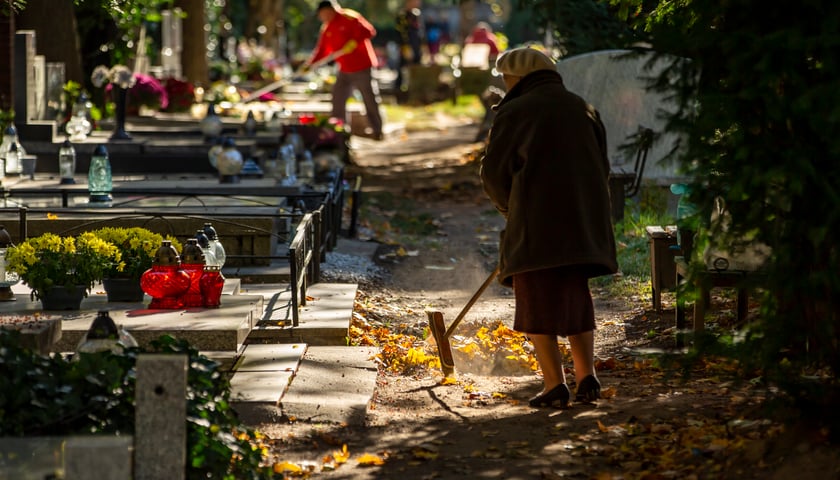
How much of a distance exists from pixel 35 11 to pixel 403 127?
447 inches

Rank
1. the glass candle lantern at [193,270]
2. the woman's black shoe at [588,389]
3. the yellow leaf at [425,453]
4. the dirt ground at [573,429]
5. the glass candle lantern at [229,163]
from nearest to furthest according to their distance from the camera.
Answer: the dirt ground at [573,429]
the yellow leaf at [425,453]
the woman's black shoe at [588,389]
the glass candle lantern at [193,270]
the glass candle lantern at [229,163]

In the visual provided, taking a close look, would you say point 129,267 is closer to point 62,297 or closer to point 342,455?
point 62,297

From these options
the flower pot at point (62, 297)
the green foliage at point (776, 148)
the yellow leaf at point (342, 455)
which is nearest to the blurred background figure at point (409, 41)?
the flower pot at point (62, 297)

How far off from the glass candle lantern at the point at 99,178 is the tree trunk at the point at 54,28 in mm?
6498

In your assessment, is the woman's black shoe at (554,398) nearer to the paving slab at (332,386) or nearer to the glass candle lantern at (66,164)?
the paving slab at (332,386)

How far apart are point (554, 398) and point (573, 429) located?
0.43 m

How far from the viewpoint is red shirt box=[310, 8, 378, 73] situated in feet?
70.8

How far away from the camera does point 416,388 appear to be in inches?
299

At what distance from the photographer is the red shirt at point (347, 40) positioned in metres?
21.6

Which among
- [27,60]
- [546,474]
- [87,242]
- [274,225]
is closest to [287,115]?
[27,60]

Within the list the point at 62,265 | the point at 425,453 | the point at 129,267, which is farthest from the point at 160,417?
the point at 129,267

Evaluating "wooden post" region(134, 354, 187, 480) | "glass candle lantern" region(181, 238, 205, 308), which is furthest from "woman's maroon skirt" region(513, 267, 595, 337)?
"wooden post" region(134, 354, 187, 480)

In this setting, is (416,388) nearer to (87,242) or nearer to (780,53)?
(87,242)

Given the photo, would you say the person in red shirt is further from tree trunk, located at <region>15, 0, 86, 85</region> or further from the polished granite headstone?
the polished granite headstone
